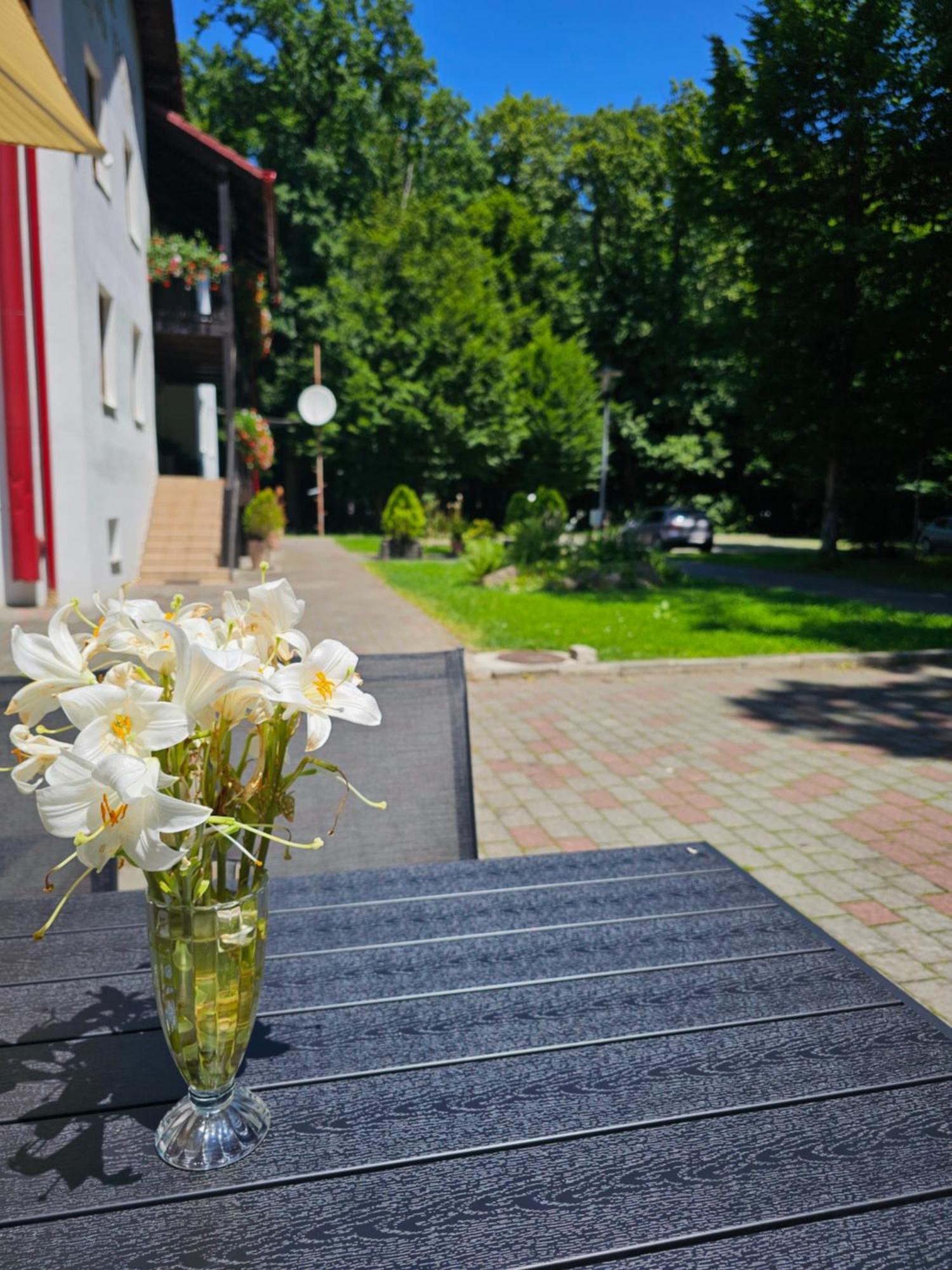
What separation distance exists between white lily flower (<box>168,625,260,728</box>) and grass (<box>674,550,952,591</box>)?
1847 centimetres

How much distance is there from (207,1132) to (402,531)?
22.6 meters

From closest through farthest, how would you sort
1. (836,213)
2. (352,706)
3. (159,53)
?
(352,706), (159,53), (836,213)

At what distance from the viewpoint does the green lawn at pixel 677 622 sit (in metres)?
10.2

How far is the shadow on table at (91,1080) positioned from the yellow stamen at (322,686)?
68cm

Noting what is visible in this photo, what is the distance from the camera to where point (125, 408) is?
14406 millimetres

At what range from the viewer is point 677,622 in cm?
1195

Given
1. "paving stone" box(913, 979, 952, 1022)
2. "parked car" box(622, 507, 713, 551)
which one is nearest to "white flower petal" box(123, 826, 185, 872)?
"paving stone" box(913, 979, 952, 1022)

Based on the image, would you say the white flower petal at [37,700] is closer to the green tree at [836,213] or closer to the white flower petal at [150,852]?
the white flower petal at [150,852]

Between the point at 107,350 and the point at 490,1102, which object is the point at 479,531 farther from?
the point at 490,1102

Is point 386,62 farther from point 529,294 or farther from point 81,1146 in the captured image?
point 81,1146

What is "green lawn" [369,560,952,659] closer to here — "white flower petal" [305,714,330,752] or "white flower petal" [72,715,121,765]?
"white flower petal" [305,714,330,752]

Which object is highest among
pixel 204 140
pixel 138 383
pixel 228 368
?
pixel 204 140

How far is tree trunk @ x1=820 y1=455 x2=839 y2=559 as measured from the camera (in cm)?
2153

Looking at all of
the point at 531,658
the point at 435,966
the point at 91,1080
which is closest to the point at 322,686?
the point at 91,1080
